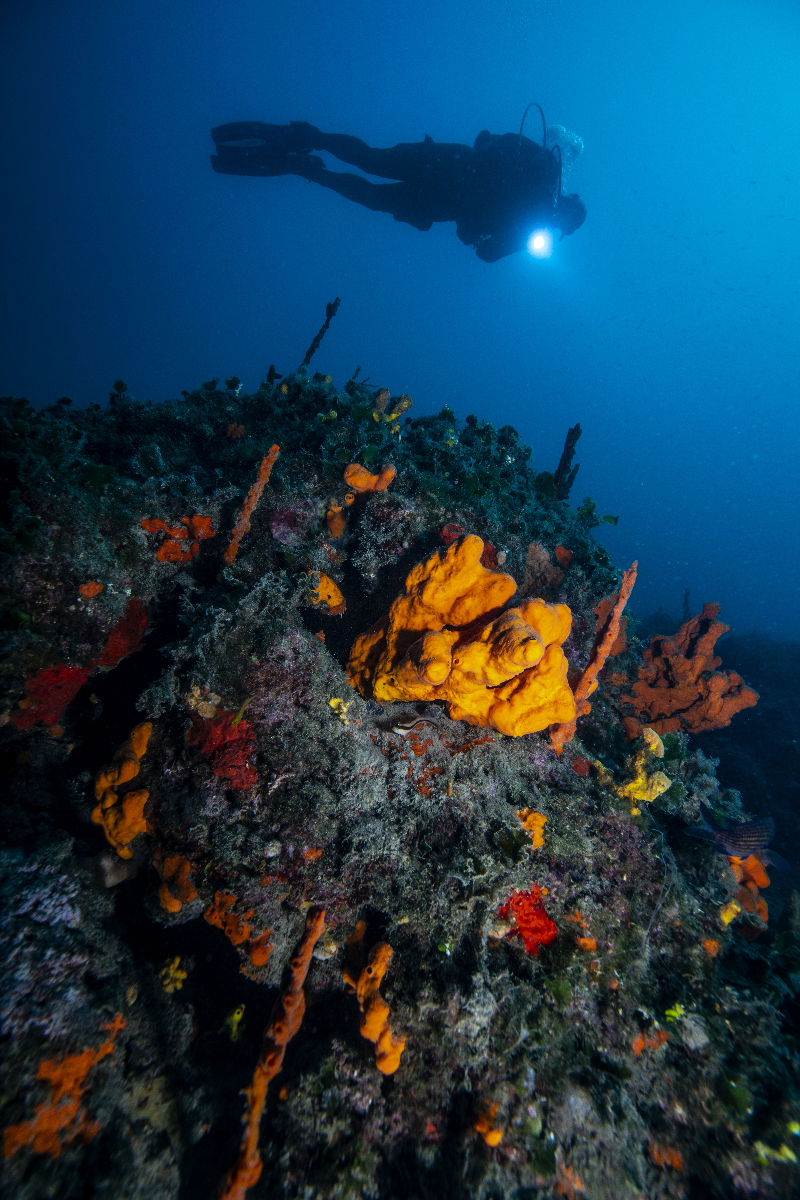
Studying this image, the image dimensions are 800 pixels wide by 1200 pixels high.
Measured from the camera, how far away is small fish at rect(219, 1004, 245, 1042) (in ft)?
11.8

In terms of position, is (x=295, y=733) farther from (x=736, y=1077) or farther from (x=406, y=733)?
(x=736, y=1077)

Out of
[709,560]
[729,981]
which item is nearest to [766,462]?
[709,560]

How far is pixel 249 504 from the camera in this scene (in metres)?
4.68

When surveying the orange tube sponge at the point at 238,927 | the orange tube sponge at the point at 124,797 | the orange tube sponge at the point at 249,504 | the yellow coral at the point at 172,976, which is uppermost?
the orange tube sponge at the point at 249,504

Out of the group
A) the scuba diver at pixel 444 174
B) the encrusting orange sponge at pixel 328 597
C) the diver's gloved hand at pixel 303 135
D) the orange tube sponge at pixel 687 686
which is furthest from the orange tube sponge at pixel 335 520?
the diver's gloved hand at pixel 303 135

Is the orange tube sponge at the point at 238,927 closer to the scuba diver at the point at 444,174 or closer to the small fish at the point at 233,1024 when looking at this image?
the small fish at the point at 233,1024

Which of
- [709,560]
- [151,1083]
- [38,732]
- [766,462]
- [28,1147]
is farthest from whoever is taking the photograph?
[766,462]

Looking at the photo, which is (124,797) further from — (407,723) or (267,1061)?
(407,723)

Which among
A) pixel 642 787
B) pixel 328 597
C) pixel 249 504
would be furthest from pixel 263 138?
pixel 642 787

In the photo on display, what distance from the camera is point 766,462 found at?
16950 cm

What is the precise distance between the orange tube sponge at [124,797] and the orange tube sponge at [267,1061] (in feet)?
5.59

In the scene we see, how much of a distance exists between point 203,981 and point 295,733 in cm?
227

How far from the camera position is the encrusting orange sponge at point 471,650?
3186mm

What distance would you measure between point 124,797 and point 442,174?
70.7ft
